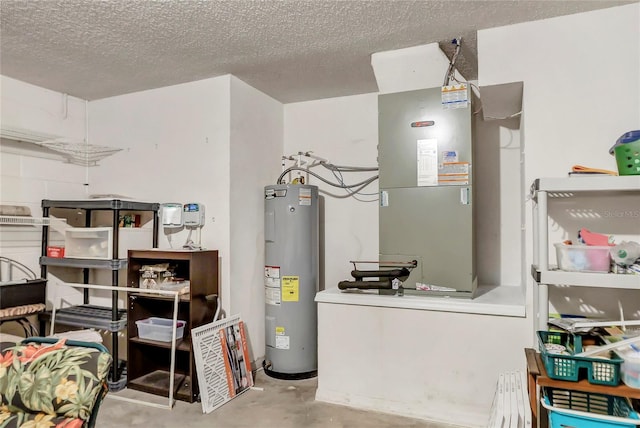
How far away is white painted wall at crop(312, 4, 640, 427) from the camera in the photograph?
2.36 m

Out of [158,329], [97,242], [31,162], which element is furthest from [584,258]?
[31,162]

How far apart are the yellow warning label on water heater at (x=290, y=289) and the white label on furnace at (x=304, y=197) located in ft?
2.11

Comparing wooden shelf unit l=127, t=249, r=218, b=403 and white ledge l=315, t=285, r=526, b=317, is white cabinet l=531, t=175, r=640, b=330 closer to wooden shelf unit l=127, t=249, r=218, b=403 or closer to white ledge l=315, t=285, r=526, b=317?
white ledge l=315, t=285, r=526, b=317

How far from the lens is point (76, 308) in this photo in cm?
362

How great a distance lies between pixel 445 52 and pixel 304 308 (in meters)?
2.30

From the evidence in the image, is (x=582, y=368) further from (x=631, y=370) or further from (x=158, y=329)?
(x=158, y=329)

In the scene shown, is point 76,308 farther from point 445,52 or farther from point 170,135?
point 445,52

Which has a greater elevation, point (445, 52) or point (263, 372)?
point (445, 52)

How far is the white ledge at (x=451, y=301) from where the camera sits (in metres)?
2.48

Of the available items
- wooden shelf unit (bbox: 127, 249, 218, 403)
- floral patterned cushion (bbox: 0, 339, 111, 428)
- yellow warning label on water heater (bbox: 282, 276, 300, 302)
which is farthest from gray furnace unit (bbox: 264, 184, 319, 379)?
floral patterned cushion (bbox: 0, 339, 111, 428)

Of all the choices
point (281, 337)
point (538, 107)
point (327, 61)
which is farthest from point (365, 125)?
point (281, 337)

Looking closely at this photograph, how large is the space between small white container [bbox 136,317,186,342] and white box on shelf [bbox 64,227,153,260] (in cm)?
59

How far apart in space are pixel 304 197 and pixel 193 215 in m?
0.95

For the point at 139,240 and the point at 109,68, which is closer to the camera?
the point at 109,68
